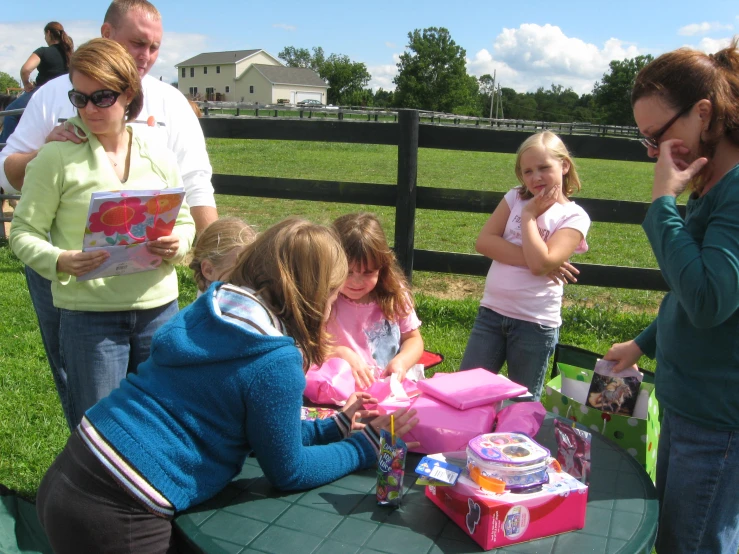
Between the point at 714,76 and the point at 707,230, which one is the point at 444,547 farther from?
the point at 714,76

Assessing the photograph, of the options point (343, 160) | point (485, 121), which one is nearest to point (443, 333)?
point (343, 160)

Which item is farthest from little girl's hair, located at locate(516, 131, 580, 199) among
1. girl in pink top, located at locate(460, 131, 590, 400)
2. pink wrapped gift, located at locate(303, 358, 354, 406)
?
pink wrapped gift, located at locate(303, 358, 354, 406)

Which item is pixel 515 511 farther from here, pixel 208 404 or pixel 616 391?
pixel 616 391

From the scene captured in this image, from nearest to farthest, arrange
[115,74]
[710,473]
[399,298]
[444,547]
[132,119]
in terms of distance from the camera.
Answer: [444,547]
[710,473]
[115,74]
[132,119]
[399,298]

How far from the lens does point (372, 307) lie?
2865mm

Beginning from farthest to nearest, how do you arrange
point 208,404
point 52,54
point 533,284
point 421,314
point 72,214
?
point 52,54 < point 421,314 < point 533,284 < point 72,214 < point 208,404

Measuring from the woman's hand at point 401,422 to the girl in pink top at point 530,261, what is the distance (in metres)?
1.11

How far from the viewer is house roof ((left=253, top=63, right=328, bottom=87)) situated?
94.4 meters

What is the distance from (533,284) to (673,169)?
129cm

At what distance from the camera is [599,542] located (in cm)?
154

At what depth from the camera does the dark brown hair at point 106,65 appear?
2.36 metres

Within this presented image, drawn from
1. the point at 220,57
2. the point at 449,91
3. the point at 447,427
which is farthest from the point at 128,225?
the point at 220,57

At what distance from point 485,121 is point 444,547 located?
154 feet

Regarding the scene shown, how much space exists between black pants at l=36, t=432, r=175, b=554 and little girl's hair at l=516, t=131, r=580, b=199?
2085 mm
